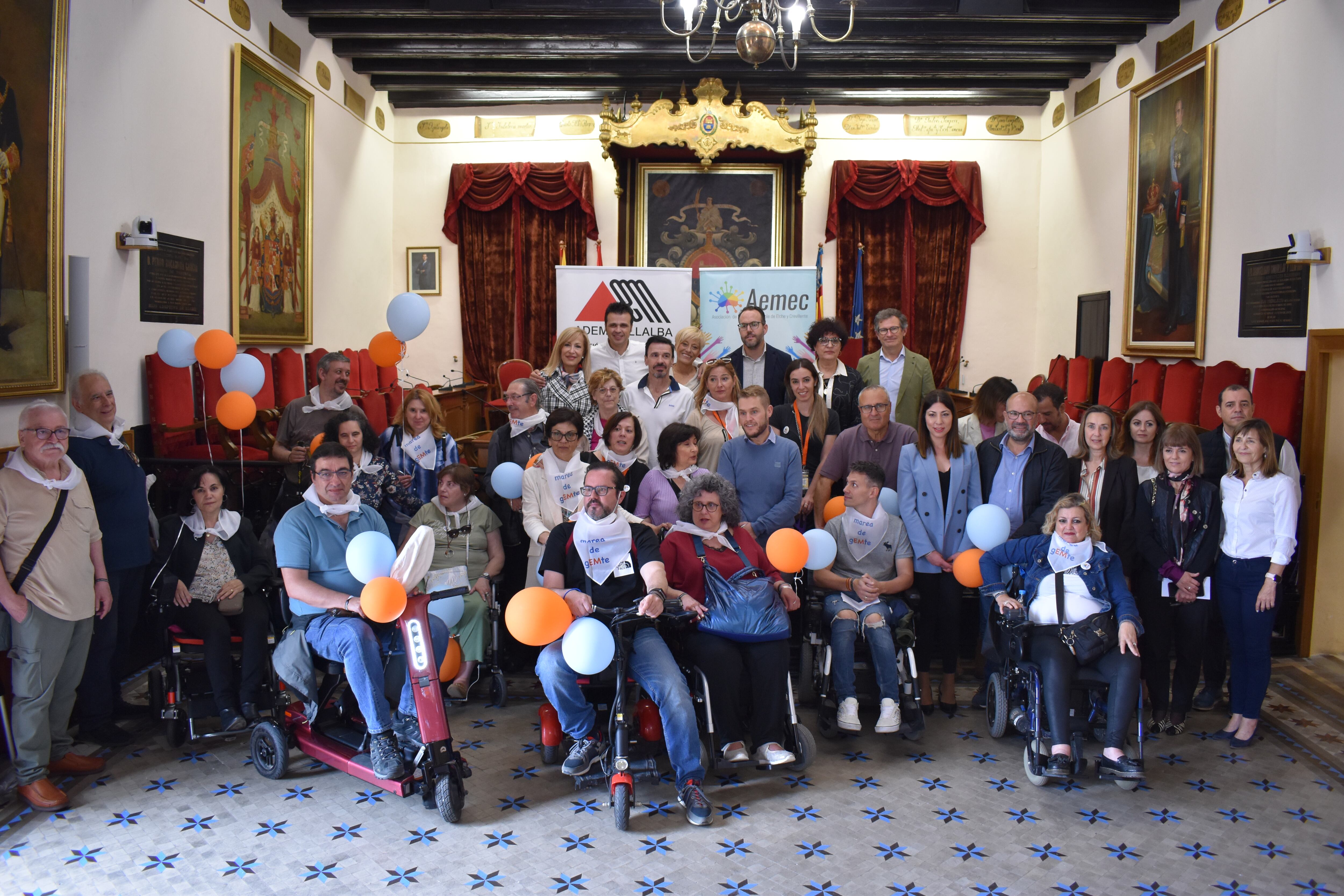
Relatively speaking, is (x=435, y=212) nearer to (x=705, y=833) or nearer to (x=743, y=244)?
(x=743, y=244)

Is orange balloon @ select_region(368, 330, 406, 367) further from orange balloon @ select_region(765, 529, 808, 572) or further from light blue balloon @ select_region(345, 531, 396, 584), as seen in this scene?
orange balloon @ select_region(765, 529, 808, 572)

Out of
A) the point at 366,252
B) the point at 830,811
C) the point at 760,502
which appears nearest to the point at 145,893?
the point at 830,811

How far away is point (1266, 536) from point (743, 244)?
706cm

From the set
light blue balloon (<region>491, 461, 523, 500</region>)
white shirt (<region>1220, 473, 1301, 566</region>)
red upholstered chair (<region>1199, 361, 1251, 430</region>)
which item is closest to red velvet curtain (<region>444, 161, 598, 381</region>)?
light blue balloon (<region>491, 461, 523, 500</region>)

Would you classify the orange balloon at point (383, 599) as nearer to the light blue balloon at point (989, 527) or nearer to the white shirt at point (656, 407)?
the white shirt at point (656, 407)

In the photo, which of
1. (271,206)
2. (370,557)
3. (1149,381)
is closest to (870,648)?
(370,557)

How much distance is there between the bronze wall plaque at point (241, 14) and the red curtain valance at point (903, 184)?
5.94 metres

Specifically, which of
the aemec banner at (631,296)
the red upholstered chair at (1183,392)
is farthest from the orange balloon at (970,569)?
the aemec banner at (631,296)

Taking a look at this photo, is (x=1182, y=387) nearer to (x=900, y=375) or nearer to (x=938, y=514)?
(x=900, y=375)

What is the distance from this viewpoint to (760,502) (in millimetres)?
4520

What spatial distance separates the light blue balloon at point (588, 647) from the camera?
337 cm

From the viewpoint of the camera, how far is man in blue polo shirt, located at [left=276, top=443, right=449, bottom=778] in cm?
347

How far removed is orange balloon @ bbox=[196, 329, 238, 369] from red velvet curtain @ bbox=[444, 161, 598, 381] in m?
5.53

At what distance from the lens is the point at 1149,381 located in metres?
7.03
